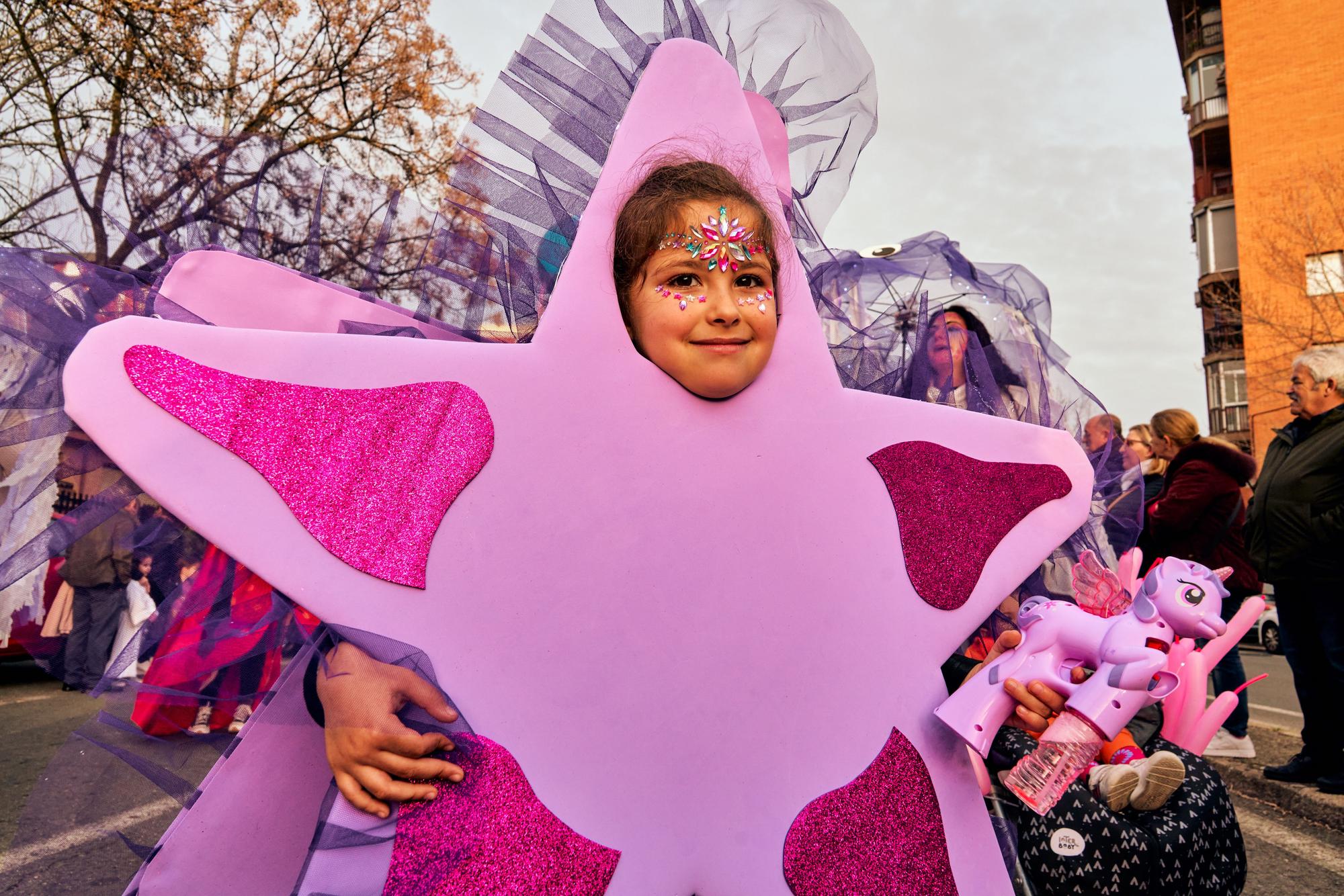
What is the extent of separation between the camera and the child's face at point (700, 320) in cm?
148

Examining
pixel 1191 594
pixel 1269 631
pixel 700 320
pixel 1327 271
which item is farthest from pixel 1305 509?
pixel 1327 271

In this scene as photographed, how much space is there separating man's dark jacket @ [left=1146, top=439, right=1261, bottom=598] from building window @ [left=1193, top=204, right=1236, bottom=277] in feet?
76.2

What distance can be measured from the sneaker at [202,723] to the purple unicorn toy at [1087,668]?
1.10 metres

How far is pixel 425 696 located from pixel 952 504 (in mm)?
945

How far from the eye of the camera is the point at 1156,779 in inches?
65.1

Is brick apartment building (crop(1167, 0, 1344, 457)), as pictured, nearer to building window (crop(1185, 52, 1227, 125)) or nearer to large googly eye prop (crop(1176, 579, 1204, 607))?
building window (crop(1185, 52, 1227, 125))

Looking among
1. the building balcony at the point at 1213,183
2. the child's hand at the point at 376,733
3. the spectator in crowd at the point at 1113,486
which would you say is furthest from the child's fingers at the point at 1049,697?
the building balcony at the point at 1213,183

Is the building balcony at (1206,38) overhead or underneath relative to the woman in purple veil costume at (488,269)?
overhead

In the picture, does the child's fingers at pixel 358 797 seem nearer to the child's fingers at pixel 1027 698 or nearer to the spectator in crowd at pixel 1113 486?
the child's fingers at pixel 1027 698

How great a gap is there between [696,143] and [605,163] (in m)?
0.16

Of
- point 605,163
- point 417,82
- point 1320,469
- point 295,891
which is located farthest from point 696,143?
point 417,82

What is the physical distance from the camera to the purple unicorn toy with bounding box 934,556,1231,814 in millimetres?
1431

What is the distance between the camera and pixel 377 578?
1.28m

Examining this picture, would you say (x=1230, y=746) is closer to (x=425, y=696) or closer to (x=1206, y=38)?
(x=425, y=696)
